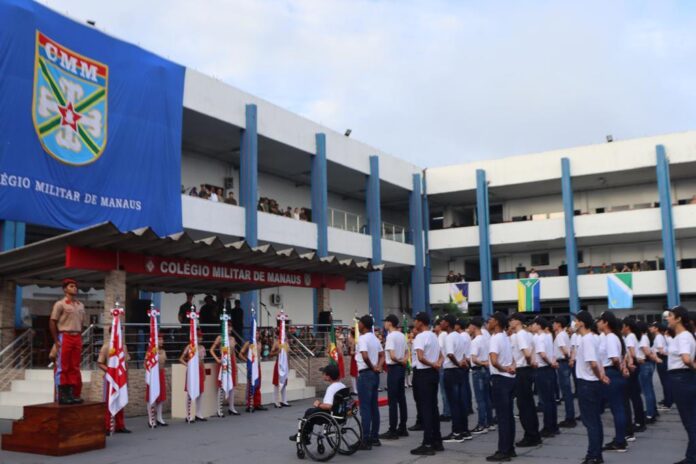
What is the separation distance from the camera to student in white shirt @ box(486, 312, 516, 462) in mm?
8312

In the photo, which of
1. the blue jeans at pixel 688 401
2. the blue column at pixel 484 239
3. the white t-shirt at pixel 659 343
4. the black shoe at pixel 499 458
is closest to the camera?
the blue jeans at pixel 688 401

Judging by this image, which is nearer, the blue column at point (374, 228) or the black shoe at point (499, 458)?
the black shoe at point (499, 458)

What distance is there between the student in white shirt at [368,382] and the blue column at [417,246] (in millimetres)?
23461

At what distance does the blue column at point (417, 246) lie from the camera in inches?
1298

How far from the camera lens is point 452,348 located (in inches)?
405

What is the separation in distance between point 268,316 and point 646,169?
18062mm

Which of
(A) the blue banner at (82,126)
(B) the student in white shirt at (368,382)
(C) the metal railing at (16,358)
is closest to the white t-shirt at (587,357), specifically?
(B) the student in white shirt at (368,382)

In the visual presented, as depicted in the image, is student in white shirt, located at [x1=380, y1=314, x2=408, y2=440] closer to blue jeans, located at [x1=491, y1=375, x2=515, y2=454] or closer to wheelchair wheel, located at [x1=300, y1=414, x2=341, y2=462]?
wheelchair wheel, located at [x1=300, y1=414, x2=341, y2=462]

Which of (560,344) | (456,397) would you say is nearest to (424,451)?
(456,397)

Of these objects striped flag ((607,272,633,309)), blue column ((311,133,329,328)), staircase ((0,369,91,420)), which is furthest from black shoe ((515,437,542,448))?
striped flag ((607,272,633,309))

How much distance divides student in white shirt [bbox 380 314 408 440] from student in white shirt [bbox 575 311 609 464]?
8.28 feet

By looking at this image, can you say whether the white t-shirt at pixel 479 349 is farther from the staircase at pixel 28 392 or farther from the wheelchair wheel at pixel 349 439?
the staircase at pixel 28 392

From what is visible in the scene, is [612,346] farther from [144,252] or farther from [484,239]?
[484,239]

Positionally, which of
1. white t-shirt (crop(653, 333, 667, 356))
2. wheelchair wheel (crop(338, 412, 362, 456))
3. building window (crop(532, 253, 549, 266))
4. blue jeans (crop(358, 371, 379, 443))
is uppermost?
building window (crop(532, 253, 549, 266))
